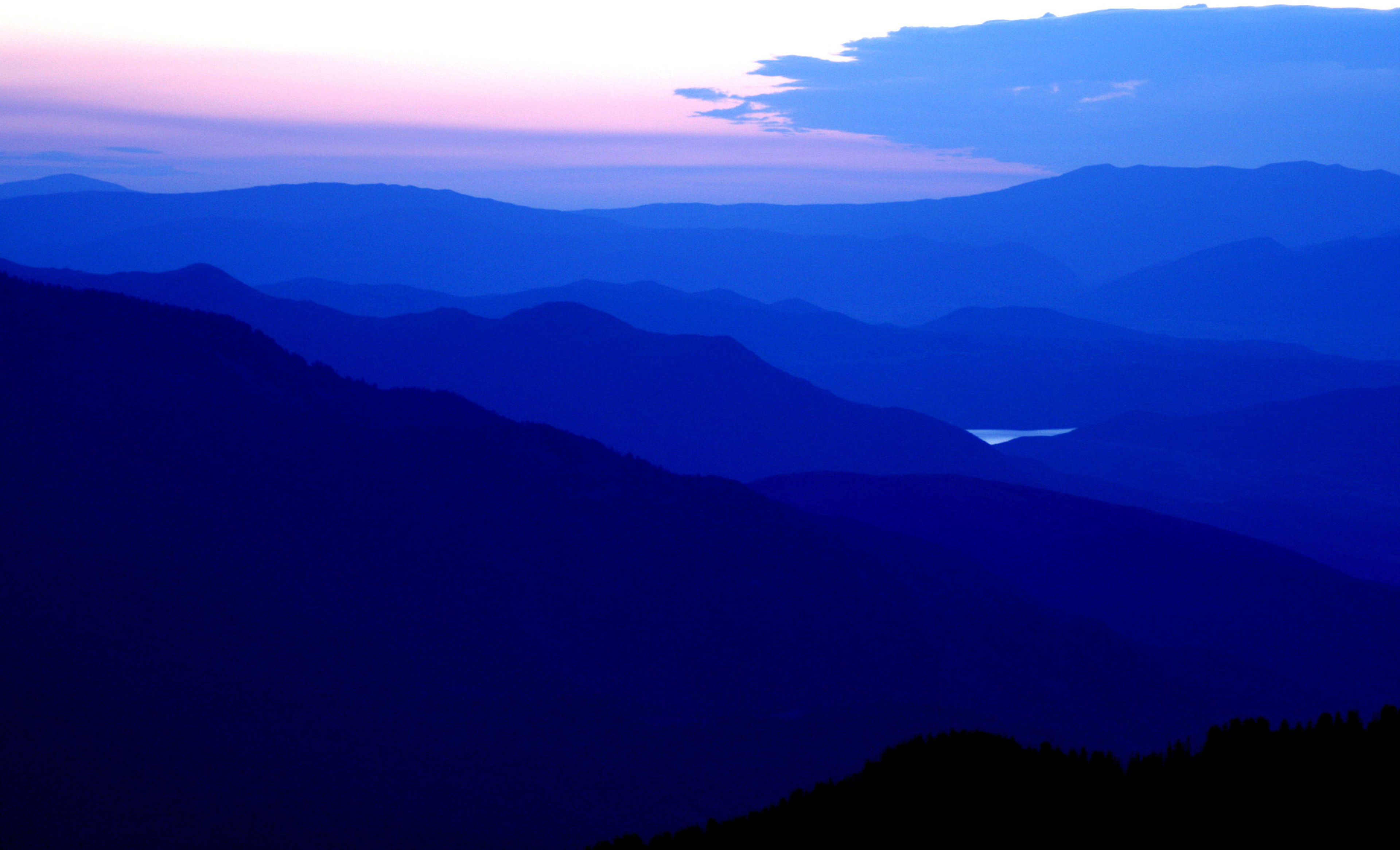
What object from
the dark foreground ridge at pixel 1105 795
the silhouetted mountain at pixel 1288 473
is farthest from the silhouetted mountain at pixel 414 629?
the silhouetted mountain at pixel 1288 473

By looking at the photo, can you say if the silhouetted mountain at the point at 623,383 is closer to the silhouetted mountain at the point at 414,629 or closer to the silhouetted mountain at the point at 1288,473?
the silhouetted mountain at the point at 1288,473

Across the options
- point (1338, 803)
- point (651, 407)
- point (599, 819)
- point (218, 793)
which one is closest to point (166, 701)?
point (218, 793)

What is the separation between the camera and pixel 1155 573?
96000mm

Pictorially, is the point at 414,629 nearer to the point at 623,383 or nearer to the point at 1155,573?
the point at 1155,573

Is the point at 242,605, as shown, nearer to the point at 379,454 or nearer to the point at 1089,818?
the point at 379,454

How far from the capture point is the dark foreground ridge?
17.8 meters

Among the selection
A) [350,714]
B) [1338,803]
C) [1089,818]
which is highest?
[1338,803]

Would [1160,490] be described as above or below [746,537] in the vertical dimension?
below

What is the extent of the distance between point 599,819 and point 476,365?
123679mm

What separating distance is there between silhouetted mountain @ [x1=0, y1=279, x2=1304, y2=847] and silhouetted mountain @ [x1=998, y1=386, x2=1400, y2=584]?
63.6 m

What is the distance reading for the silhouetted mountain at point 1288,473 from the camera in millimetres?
134625

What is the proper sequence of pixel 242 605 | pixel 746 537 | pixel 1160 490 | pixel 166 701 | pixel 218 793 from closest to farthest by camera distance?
pixel 218 793, pixel 166 701, pixel 242 605, pixel 746 537, pixel 1160 490

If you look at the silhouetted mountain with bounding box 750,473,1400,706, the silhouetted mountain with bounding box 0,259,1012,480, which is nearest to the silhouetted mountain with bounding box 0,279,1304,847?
the silhouetted mountain with bounding box 750,473,1400,706

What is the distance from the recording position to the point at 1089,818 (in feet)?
64.7
